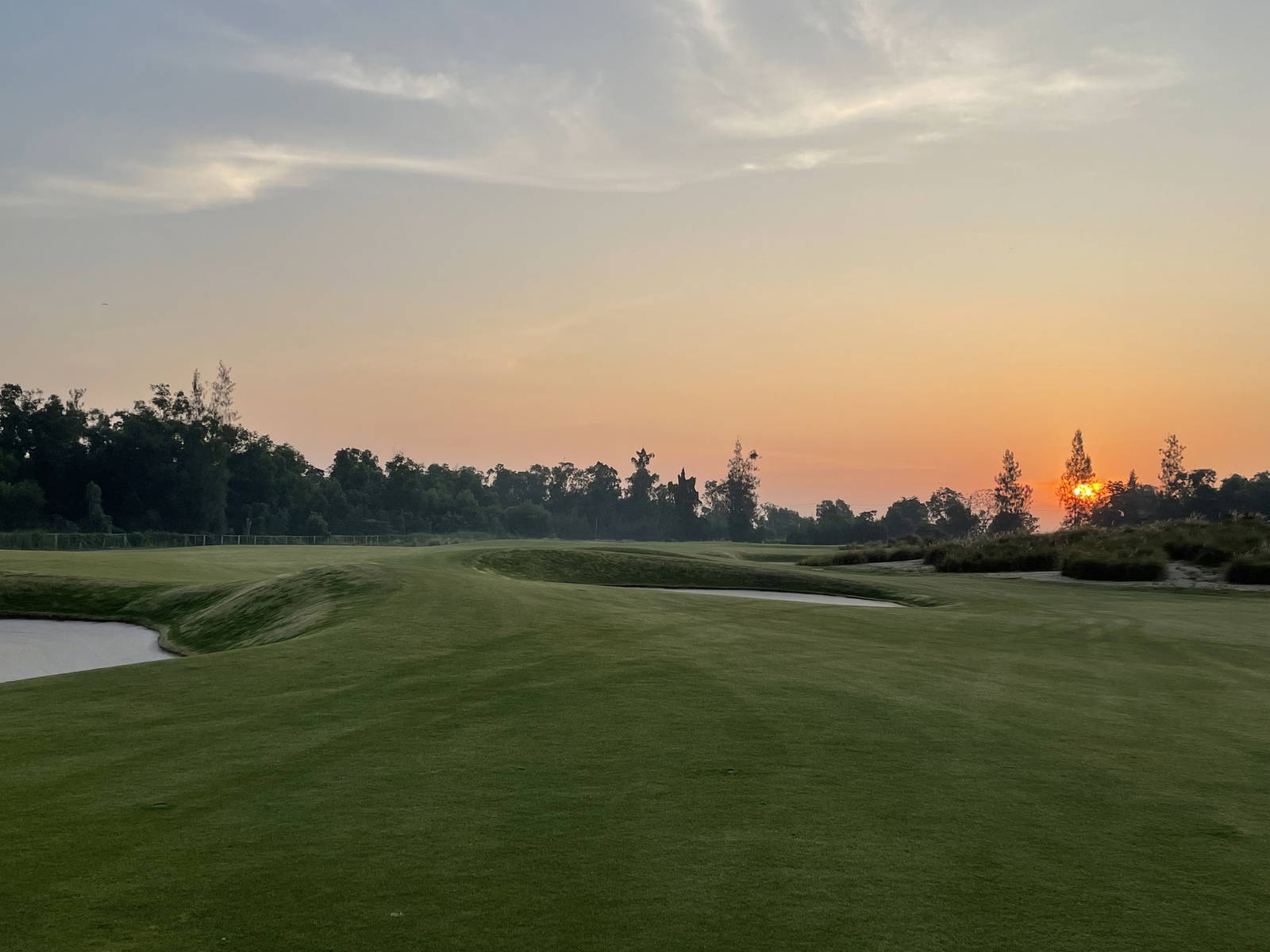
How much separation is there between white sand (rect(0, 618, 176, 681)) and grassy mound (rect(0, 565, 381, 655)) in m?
0.60

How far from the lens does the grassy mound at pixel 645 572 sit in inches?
1590

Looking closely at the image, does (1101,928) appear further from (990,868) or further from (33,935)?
(33,935)

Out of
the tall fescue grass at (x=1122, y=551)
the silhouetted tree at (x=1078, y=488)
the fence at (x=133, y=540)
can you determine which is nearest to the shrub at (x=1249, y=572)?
the tall fescue grass at (x=1122, y=551)

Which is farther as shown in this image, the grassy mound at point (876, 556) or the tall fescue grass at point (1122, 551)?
the grassy mound at point (876, 556)

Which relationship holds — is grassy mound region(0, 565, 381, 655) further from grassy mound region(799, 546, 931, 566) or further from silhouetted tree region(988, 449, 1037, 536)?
silhouetted tree region(988, 449, 1037, 536)

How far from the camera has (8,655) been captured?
2150 centimetres

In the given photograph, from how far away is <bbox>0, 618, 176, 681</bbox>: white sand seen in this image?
2017 cm

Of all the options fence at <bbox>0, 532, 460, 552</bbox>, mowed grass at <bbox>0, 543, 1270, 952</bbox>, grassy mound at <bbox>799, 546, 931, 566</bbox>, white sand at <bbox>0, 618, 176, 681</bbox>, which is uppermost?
grassy mound at <bbox>799, 546, 931, 566</bbox>

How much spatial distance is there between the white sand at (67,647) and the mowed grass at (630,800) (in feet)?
27.5

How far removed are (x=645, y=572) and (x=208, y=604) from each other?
21.0 meters

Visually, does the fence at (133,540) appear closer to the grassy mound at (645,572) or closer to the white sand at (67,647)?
the grassy mound at (645,572)

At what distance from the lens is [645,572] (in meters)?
44.3

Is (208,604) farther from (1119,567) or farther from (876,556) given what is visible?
(876,556)

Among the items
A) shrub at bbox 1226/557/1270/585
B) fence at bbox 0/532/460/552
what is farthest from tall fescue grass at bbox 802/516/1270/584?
fence at bbox 0/532/460/552
